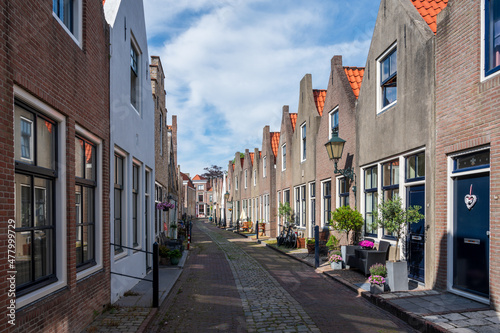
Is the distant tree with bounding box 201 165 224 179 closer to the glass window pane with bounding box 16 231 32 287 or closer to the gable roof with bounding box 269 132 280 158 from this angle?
the gable roof with bounding box 269 132 280 158

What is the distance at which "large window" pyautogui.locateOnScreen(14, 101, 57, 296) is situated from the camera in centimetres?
437

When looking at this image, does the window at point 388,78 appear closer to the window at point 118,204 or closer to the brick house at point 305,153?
the brick house at point 305,153

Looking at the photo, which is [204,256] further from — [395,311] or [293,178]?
[395,311]

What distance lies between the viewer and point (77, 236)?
6113 mm

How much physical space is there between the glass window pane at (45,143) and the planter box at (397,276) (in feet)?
21.0

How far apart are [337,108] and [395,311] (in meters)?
9.37

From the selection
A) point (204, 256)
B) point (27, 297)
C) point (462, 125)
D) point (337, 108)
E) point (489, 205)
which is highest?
point (337, 108)

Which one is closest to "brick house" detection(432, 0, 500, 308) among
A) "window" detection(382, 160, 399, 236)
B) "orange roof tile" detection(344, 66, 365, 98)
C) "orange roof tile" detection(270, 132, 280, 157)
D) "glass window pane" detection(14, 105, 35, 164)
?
"window" detection(382, 160, 399, 236)

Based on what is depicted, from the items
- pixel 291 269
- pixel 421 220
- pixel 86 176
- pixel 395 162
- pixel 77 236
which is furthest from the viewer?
pixel 291 269

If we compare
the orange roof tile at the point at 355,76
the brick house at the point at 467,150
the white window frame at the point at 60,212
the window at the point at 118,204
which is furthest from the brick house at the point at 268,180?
the white window frame at the point at 60,212

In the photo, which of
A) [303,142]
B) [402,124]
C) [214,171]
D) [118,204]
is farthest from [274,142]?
[214,171]

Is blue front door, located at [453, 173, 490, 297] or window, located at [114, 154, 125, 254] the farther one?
window, located at [114, 154, 125, 254]

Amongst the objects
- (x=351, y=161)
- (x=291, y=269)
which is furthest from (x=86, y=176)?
(x=351, y=161)

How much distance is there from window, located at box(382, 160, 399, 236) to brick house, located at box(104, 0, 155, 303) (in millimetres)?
6281
